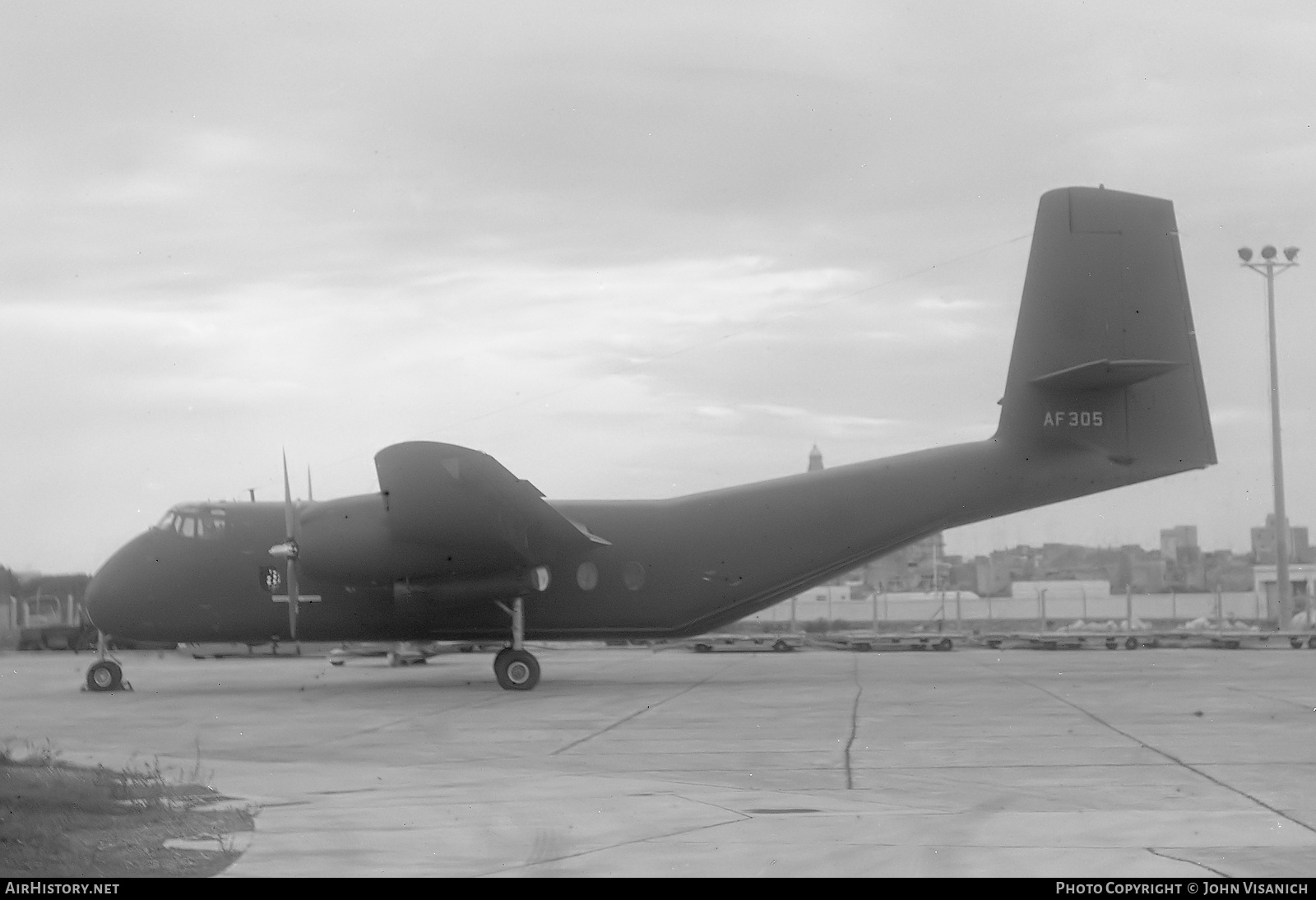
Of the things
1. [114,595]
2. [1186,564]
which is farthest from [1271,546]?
[114,595]

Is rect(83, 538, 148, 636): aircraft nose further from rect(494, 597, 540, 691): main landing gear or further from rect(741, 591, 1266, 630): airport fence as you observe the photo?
rect(741, 591, 1266, 630): airport fence

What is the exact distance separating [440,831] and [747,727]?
6.94 metres

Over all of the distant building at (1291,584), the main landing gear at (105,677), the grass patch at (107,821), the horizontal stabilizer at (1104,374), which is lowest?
the distant building at (1291,584)

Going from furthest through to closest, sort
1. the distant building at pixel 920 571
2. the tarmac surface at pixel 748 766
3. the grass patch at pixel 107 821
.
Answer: the distant building at pixel 920 571
the tarmac surface at pixel 748 766
the grass patch at pixel 107 821

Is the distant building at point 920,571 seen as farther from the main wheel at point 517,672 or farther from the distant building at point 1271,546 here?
the main wheel at point 517,672

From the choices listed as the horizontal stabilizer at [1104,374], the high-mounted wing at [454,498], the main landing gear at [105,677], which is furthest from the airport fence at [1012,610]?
the main landing gear at [105,677]

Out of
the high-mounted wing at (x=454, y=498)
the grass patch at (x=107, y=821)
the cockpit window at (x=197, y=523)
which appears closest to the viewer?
the grass patch at (x=107, y=821)

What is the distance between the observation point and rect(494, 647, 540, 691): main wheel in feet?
68.4

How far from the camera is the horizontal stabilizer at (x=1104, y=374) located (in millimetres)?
20953

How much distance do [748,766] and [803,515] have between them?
11586mm

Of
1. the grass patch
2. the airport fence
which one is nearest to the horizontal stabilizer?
the grass patch

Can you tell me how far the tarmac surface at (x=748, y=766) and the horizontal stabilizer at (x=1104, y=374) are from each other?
493 centimetres

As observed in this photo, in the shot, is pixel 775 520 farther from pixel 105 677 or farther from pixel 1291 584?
pixel 1291 584

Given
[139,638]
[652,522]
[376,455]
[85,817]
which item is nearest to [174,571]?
[139,638]
